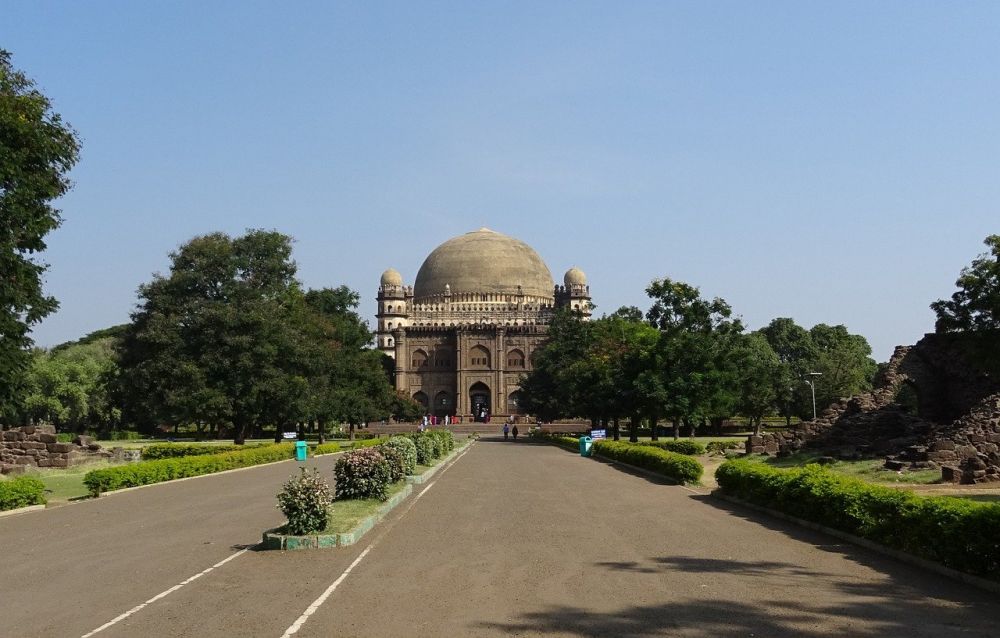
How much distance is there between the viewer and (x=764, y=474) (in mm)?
16188

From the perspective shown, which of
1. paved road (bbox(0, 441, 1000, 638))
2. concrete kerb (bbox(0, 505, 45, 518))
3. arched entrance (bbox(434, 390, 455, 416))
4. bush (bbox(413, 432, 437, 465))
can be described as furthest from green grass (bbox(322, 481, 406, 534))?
arched entrance (bbox(434, 390, 455, 416))

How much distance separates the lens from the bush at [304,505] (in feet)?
38.1

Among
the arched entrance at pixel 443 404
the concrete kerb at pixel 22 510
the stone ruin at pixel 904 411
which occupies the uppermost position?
the arched entrance at pixel 443 404

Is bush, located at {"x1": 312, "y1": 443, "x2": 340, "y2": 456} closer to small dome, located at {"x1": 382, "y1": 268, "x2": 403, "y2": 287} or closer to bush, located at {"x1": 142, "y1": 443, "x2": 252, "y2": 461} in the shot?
bush, located at {"x1": 142, "y1": 443, "x2": 252, "y2": 461}

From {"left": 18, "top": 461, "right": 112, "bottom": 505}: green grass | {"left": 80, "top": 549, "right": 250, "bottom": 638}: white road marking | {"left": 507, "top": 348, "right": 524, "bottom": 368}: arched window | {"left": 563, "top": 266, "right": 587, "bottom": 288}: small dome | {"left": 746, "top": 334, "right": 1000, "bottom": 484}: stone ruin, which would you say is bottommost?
{"left": 80, "top": 549, "right": 250, "bottom": 638}: white road marking

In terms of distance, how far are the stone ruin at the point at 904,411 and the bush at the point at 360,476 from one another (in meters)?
15.6

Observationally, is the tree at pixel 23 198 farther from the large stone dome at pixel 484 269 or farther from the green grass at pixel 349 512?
the large stone dome at pixel 484 269

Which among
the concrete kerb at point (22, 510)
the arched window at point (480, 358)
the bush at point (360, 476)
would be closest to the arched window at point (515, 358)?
the arched window at point (480, 358)

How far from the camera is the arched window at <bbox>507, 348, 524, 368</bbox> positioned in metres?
99.4

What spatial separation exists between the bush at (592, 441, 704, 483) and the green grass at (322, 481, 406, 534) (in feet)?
26.7

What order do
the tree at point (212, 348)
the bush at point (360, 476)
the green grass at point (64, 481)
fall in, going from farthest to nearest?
1. the tree at point (212, 348)
2. the green grass at point (64, 481)
3. the bush at point (360, 476)

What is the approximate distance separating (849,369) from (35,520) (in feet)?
208

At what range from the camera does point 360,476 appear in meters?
15.5

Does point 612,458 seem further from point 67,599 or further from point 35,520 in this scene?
point 67,599
